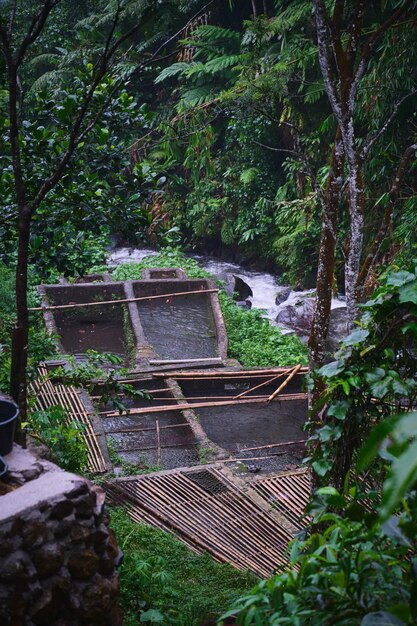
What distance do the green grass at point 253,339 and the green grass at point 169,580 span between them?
4887 mm

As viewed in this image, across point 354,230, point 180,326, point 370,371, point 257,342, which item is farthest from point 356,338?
point 180,326

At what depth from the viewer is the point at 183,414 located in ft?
24.5

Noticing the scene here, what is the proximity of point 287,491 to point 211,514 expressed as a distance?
2.41 feet

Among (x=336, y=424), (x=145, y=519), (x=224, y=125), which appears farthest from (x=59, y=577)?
(x=224, y=125)

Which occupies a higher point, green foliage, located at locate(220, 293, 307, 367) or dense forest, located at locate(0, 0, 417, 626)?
dense forest, located at locate(0, 0, 417, 626)

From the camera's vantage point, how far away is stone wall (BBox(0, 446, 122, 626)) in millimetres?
2555


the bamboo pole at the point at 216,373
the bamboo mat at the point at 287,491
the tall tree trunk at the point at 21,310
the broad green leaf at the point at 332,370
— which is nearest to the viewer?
the broad green leaf at the point at 332,370

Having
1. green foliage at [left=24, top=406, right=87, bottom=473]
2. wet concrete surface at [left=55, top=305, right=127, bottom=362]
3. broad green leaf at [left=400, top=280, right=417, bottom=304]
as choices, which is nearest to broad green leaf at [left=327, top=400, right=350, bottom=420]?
broad green leaf at [left=400, top=280, right=417, bottom=304]

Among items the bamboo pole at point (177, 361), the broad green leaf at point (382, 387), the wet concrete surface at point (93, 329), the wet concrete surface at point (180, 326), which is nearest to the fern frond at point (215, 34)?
the wet concrete surface at point (180, 326)

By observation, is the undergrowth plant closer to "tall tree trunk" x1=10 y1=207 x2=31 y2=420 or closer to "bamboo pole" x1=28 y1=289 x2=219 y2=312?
"tall tree trunk" x1=10 y1=207 x2=31 y2=420

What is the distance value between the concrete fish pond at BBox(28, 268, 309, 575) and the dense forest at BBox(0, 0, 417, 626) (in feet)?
1.54

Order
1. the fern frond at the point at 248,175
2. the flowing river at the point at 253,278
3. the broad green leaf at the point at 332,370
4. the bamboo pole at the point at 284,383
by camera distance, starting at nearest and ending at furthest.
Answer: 1. the broad green leaf at the point at 332,370
2. the bamboo pole at the point at 284,383
3. the flowing river at the point at 253,278
4. the fern frond at the point at 248,175

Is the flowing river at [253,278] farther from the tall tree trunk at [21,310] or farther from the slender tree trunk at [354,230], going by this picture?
the tall tree trunk at [21,310]

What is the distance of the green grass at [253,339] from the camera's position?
31.6 ft
